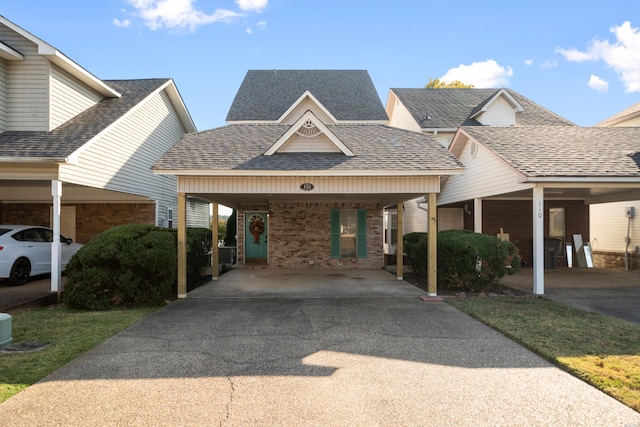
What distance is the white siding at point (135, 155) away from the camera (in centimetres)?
1112

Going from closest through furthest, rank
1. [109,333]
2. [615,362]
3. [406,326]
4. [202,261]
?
[615,362]
[109,333]
[406,326]
[202,261]

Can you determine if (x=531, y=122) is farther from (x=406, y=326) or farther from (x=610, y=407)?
(x=610, y=407)

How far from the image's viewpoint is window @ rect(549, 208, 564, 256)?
1703 cm

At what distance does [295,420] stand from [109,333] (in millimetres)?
4195

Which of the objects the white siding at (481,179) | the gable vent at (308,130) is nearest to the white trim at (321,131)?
the gable vent at (308,130)

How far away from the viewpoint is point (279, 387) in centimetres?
443

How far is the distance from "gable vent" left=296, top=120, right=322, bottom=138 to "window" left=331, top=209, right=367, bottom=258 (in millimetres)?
5499

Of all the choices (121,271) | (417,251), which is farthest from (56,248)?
(417,251)

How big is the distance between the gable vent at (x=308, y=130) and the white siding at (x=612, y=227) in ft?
45.4

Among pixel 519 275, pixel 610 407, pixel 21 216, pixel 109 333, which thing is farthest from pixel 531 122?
pixel 21 216

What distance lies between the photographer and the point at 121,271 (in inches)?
345

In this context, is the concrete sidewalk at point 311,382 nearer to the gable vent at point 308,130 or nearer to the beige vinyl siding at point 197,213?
the gable vent at point 308,130

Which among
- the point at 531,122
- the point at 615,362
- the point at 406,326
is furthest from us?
the point at 531,122

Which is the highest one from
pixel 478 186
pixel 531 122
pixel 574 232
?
pixel 531 122
